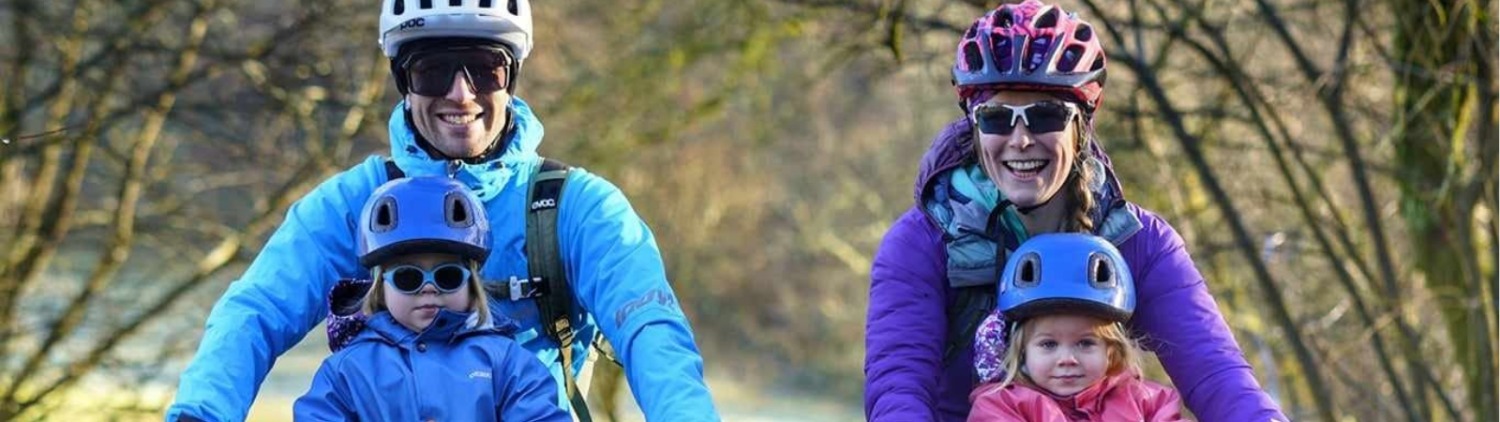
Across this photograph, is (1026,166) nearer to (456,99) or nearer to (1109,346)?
(1109,346)

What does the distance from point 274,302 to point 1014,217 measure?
1464mm

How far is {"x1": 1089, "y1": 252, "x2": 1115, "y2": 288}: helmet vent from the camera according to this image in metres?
4.73

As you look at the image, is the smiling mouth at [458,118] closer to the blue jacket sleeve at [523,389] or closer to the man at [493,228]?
the man at [493,228]

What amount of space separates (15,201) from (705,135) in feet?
35.7

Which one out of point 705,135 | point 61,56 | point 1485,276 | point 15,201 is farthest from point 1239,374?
point 705,135

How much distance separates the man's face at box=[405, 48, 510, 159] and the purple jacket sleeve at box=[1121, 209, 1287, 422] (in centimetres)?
130

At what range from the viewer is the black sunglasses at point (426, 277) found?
4699 mm

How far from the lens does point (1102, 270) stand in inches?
187

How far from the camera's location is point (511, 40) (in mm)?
5043

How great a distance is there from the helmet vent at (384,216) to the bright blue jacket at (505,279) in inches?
8.9

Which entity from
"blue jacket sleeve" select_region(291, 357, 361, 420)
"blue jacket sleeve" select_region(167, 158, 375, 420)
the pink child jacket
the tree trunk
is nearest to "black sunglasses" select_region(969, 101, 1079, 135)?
the pink child jacket

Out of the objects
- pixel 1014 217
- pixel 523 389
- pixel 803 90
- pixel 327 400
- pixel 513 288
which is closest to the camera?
pixel 327 400

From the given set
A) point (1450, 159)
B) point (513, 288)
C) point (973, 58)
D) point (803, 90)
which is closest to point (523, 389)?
point (513, 288)

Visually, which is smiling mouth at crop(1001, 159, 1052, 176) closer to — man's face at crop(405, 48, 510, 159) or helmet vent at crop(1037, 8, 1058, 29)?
helmet vent at crop(1037, 8, 1058, 29)
